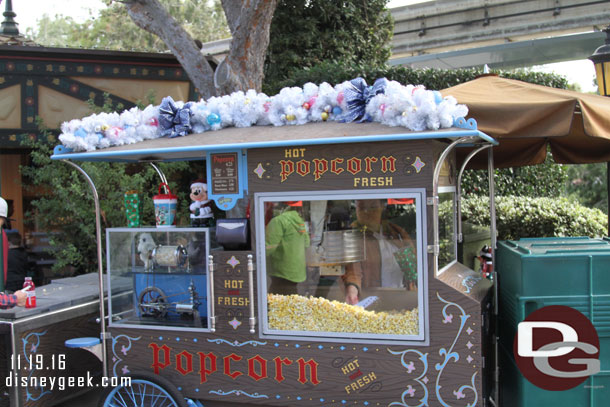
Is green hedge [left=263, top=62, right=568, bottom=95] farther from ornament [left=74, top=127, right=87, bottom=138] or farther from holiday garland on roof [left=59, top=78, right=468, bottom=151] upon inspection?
ornament [left=74, top=127, right=87, bottom=138]

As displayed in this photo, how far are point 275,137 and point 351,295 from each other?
1.18 meters

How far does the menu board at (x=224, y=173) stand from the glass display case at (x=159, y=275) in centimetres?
35

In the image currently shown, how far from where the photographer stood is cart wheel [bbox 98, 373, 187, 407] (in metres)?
3.72

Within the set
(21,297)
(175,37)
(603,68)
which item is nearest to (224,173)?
(21,297)

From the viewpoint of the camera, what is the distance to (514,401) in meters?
3.73

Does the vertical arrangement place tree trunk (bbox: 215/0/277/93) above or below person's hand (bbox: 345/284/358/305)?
above

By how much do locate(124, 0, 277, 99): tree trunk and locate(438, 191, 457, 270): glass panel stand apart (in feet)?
9.94

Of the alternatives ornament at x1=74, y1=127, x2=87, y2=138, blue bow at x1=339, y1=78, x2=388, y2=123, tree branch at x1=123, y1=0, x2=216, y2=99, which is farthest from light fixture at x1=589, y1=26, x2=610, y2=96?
ornament at x1=74, y1=127, x2=87, y2=138

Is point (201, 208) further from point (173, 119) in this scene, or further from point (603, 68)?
point (603, 68)

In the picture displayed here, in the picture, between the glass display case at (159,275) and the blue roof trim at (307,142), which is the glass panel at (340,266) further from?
the glass display case at (159,275)

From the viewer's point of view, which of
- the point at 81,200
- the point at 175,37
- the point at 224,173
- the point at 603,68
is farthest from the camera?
the point at 81,200

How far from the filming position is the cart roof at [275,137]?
10.4 feet

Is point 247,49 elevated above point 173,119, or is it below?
above

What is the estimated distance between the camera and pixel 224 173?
12.0 ft
